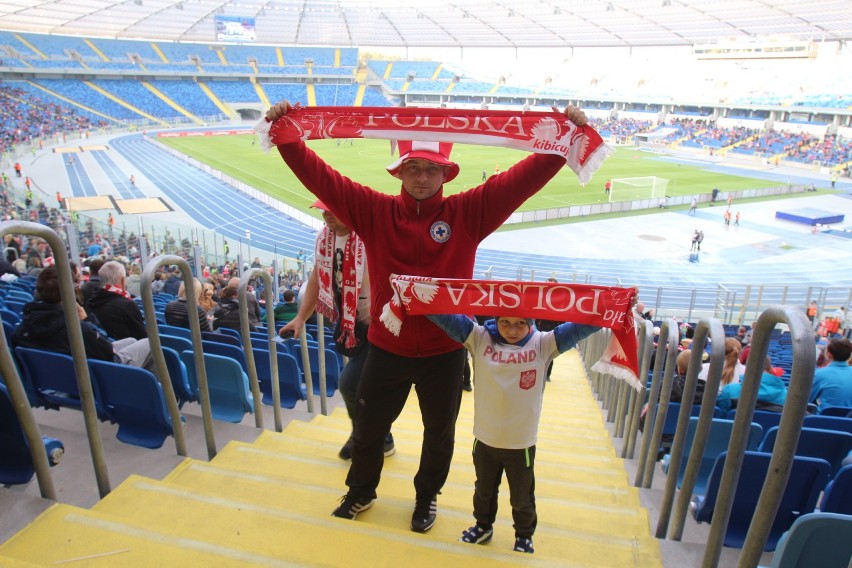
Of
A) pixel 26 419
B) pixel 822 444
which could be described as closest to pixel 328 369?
pixel 26 419

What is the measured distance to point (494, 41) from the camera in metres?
76.7

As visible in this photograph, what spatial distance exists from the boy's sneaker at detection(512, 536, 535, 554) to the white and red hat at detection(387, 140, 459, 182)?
1.67 metres

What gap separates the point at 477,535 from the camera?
2758mm

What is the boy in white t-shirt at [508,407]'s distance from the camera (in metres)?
2.66

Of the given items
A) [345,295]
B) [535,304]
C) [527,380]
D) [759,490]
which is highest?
[535,304]

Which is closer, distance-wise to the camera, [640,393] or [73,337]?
[73,337]

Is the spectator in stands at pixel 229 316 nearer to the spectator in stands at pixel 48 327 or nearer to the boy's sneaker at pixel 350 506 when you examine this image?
the spectator in stands at pixel 48 327

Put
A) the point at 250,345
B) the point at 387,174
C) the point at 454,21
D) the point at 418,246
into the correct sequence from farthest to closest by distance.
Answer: the point at 454,21 < the point at 387,174 < the point at 250,345 < the point at 418,246

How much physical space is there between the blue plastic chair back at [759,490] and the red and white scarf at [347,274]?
6.07 feet

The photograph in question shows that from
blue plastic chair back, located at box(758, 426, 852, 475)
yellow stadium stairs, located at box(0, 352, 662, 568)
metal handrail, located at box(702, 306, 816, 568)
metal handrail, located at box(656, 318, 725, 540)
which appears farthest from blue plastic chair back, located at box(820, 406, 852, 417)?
metal handrail, located at box(702, 306, 816, 568)

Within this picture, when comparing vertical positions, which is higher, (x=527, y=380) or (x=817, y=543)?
(x=527, y=380)

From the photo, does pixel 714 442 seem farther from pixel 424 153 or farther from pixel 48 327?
pixel 48 327

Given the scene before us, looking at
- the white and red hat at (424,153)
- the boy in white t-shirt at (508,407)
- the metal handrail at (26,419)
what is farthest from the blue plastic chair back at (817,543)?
the metal handrail at (26,419)

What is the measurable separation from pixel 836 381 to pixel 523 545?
311 centimetres
